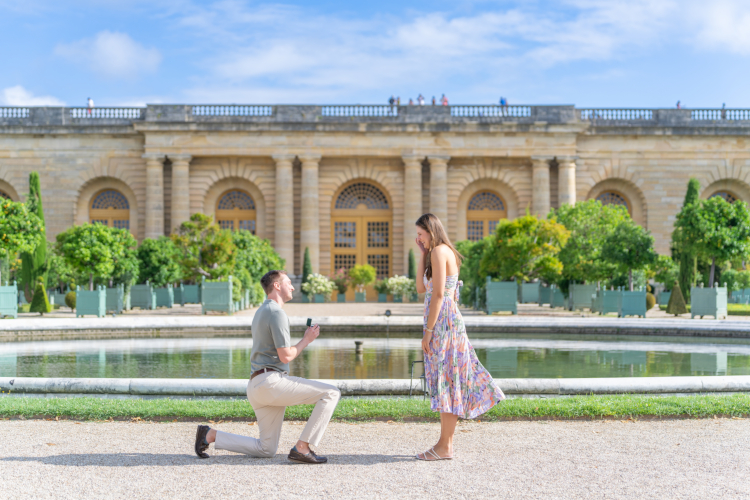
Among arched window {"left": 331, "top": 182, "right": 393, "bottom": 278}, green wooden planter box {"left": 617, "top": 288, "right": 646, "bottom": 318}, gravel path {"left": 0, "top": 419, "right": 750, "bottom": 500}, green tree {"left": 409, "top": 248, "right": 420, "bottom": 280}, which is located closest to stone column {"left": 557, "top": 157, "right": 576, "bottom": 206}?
green tree {"left": 409, "top": 248, "right": 420, "bottom": 280}

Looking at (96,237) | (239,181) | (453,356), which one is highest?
(239,181)

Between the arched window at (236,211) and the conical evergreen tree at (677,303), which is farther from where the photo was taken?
the arched window at (236,211)

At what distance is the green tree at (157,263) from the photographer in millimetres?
29984

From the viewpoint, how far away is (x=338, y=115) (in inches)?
1674

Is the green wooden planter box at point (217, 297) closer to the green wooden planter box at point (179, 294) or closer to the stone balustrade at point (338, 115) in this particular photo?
the green wooden planter box at point (179, 294)

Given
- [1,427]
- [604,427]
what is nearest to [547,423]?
[604,427]

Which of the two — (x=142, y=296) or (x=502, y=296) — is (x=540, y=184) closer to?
(x=502, y=296)

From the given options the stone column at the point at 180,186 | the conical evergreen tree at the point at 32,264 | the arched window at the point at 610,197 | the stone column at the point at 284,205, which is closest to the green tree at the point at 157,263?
the conical evergreen tree at the point at 32,264

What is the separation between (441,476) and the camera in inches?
202

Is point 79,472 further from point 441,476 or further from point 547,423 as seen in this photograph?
point 547,423

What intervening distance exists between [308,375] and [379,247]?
33431mm

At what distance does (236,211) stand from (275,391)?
39755 mm

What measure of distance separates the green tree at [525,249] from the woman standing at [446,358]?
19.4m

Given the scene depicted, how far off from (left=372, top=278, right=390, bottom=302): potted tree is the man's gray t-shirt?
34355mm
